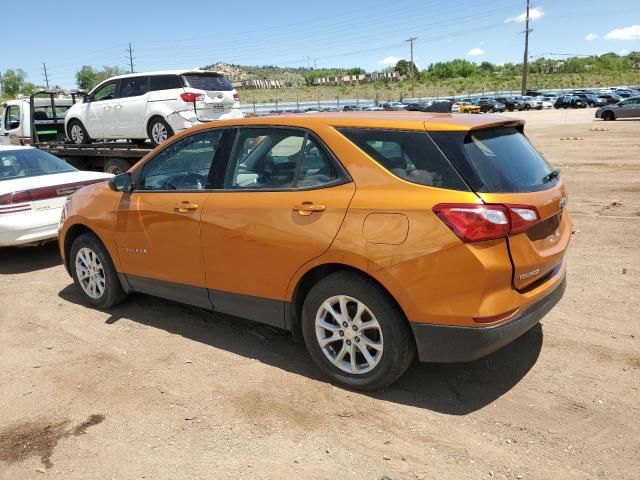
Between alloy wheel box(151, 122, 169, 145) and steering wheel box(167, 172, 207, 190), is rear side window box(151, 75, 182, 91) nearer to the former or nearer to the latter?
alloy wheel box(151, 122, 169, 145)

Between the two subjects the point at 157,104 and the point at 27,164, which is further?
the point at 157,104

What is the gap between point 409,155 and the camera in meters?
3.36

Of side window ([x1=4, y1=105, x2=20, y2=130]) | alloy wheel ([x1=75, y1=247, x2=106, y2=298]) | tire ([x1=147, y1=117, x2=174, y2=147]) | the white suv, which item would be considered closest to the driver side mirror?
alloy wheel ([x1=75, y1=247, x2=106, y2=298])

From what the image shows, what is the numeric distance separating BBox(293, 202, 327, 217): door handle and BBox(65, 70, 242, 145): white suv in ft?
25.8

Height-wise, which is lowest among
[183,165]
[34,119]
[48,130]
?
[183,165]

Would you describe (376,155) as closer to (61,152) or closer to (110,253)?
(110,253)

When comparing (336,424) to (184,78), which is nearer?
(336,424)

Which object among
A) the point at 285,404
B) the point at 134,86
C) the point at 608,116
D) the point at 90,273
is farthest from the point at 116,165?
the point at 608,116

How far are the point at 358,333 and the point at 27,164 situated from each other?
20.7 ft

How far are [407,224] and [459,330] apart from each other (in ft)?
2.18

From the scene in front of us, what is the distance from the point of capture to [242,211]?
3941mm

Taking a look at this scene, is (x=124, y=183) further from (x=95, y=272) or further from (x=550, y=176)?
(x=550, y=176)

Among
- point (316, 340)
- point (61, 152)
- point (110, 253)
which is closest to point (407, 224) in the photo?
point (316, 340)

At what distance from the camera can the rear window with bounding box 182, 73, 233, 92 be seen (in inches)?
436
